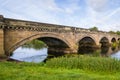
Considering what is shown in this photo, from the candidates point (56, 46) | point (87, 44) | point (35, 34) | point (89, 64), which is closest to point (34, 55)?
point (56, 46)

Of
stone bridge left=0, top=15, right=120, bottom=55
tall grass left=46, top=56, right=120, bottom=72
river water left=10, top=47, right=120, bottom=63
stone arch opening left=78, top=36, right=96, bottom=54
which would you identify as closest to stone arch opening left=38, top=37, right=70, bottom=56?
stone bridge left=0, top=15, right=120, bottom=55

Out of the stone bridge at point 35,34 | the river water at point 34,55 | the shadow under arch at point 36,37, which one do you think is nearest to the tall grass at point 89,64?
the stone bridge at point 35,34

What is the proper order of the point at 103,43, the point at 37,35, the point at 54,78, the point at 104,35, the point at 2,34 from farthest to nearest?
the point at 103,43 → the point at 104,35 → the point at 37,35 → the point at 2,34 → the point at 54,78

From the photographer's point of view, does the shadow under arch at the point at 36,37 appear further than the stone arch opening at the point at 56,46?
No

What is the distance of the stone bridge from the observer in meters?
28.4

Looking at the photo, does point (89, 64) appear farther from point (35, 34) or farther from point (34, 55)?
point (34, 55)

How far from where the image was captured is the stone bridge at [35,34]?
28359 millimetres

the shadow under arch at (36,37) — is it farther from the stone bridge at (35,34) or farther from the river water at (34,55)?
the river water at (34,55)

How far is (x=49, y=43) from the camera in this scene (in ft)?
162

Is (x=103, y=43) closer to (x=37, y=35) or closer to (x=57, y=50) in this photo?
(x=57, y=50)

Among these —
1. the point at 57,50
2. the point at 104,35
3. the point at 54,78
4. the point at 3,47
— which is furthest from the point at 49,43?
the point at 54,78

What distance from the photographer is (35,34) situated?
34125mm

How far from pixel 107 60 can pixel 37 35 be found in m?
17.8

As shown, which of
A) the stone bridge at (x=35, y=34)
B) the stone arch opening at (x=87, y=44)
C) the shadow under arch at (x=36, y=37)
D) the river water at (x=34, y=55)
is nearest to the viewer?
the stone bridge at (x=35, y=34)
